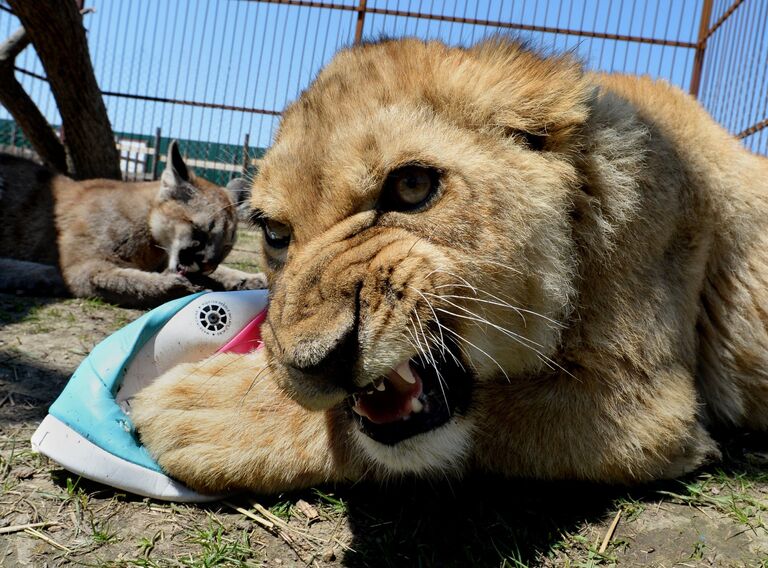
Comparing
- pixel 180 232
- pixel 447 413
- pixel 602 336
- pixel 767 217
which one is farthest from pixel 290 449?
pixel 180 232

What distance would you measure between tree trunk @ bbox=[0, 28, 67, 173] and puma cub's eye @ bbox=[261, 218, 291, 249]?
21.0 feet

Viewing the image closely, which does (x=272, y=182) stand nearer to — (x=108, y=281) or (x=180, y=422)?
(x=180, y=422)

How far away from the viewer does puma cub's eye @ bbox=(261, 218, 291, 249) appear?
2143 millimetres

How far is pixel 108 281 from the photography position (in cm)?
564

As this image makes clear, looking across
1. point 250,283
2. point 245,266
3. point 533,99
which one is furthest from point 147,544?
point 245,266

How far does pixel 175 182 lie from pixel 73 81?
1544 millimetres

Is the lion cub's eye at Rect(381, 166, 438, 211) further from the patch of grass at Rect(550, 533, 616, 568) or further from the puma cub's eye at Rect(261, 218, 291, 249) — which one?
the patch of grass at Rect(550, 533, 616, 568)

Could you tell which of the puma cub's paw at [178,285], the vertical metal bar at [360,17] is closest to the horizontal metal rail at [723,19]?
the vertical metal bar at [360,17]

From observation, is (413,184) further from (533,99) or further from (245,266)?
(245,266)

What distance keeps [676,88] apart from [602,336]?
142 cm

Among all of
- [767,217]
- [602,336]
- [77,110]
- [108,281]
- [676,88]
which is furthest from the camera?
[77,110]

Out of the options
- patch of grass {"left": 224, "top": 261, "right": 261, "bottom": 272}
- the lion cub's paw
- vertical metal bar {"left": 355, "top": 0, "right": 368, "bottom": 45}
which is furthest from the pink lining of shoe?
vertical metal bar {"left": 355, "top": 0, "right": 368, "bottom": 45}

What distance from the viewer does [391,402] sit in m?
1.94

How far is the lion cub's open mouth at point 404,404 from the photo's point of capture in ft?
6.26
